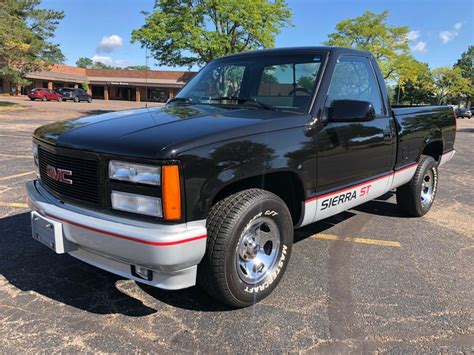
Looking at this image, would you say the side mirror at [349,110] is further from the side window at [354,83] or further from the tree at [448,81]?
the tree at [448,81]

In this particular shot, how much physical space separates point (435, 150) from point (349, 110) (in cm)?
316

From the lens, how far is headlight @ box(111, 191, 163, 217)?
2531 mm

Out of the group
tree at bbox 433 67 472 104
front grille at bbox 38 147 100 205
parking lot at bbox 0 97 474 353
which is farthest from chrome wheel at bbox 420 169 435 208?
tree at bbox 433 67 472 104

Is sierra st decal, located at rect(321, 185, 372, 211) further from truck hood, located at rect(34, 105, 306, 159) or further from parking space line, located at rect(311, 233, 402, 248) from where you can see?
truck hood, located at rect(34, 105, 306, 159)

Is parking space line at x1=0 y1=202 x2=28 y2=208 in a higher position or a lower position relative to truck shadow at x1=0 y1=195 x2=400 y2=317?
higher

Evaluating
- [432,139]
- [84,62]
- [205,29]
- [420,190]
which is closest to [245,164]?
[420,190]

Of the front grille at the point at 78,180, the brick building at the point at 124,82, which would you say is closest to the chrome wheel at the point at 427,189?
the front grille at the point at 78,180

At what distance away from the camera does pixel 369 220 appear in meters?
5.43

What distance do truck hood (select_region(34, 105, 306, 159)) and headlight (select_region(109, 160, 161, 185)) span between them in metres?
0.07

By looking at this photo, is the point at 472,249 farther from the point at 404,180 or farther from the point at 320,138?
the point at 320,138

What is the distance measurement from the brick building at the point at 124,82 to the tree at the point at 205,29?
144 ft

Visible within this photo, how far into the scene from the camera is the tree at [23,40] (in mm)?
27103

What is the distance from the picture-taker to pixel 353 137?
3809 millimetres

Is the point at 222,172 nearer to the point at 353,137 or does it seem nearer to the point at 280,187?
the point at 280,187
